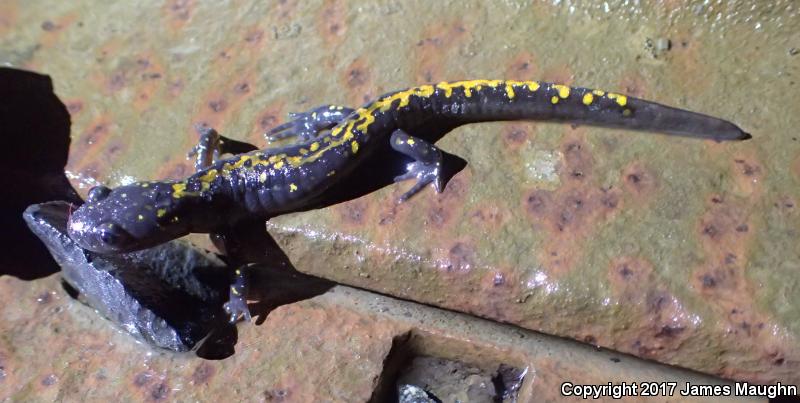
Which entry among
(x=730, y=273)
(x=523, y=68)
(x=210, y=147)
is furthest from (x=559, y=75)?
(x=210, y=147)

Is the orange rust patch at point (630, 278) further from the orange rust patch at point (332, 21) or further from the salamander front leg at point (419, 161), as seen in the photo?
the orange rust patch at point (332, 21)

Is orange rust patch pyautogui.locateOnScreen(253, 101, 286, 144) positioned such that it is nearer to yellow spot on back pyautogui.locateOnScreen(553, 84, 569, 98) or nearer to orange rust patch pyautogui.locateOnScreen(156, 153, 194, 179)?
orange rust patch pyautogui.locateOnScreen(156, 153, 194, 179)

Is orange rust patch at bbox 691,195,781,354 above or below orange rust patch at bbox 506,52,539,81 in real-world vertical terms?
below

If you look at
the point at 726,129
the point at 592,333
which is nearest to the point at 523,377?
the point at 592,333

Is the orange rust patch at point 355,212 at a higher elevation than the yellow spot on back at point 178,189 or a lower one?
higher

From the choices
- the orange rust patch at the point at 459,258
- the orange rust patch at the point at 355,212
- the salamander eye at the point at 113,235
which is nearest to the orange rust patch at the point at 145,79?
the salamander eye at the point at 113,235

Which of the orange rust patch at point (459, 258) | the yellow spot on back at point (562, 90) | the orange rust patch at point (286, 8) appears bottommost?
the orange rust patch at point (459, 258)

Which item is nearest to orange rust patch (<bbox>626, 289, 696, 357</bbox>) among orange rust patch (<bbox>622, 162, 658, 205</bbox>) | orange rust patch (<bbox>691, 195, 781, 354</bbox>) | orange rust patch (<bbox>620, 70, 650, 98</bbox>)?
orange rust patch (<bbox>691, 195, 781, 354</bbox>)
